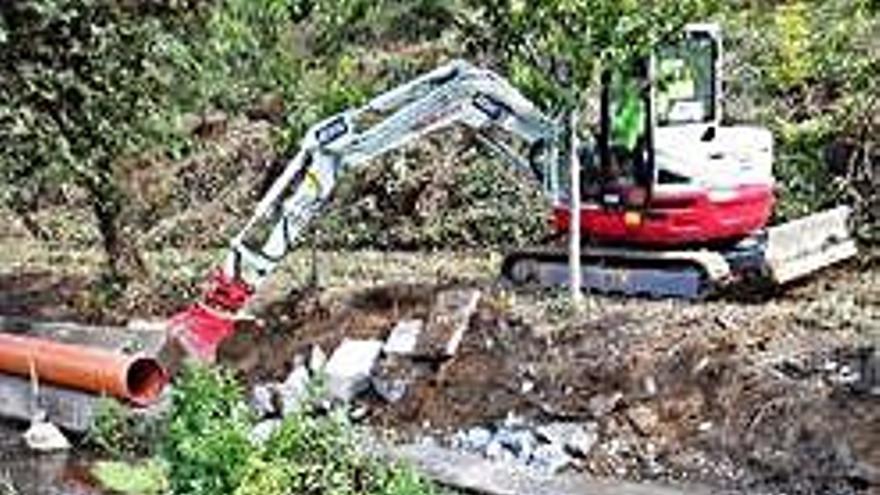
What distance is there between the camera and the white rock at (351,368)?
15.1 metres

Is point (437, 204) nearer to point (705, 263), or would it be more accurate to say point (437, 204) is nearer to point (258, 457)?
point (705, 263)

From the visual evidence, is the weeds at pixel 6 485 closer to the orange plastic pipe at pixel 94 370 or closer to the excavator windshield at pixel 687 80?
the orange plastic pipe at pixel 94 370

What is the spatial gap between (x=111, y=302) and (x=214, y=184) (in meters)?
5.49

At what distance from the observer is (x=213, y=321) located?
16109 millimetres

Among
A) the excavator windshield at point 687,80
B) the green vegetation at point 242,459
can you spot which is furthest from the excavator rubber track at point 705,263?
the green vegetation at point 242,459

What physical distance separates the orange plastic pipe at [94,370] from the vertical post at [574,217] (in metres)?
3.65

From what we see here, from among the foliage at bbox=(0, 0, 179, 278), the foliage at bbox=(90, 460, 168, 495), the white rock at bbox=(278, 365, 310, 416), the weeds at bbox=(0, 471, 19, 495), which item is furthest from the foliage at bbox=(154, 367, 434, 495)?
the foliage at bbox=(0, 0, 179, 278)

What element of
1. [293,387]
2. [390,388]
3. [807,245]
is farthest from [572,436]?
[807,245]

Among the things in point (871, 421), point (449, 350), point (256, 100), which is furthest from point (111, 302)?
point (871, 421)

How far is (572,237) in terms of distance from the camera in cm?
1530

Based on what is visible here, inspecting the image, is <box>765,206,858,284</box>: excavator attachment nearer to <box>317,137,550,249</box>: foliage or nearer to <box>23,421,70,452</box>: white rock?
<box>317,137,550,249</box>: foliage

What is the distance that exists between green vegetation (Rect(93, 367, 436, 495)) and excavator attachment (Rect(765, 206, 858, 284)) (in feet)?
19.9

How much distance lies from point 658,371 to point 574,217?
6.18ft

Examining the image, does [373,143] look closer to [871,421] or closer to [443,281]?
[443,281]
